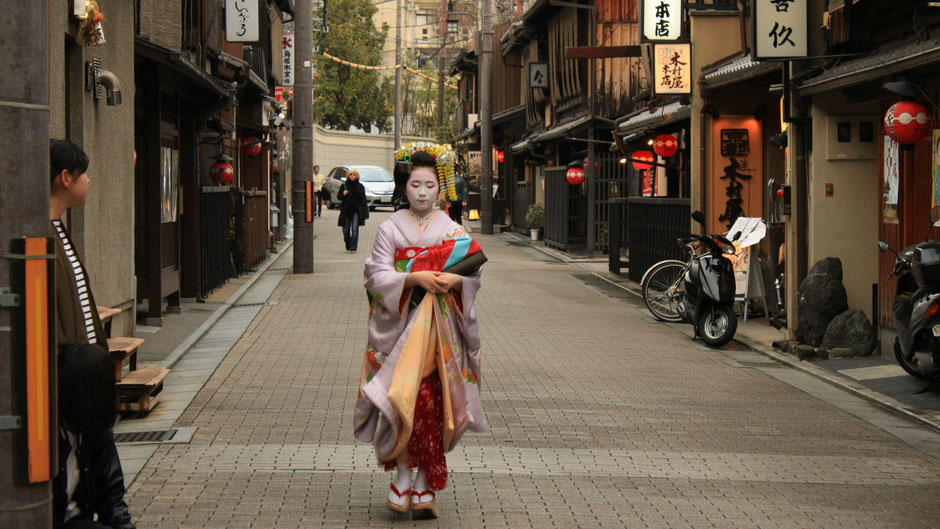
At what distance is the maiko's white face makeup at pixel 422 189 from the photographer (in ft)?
20.6

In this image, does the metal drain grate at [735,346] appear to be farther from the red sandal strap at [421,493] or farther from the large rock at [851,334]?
the red sandal strap at [421,493]

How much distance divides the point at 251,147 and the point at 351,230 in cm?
399

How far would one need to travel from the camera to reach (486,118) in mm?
38062

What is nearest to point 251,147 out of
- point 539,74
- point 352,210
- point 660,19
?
point 352,210

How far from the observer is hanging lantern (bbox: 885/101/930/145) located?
396 inches

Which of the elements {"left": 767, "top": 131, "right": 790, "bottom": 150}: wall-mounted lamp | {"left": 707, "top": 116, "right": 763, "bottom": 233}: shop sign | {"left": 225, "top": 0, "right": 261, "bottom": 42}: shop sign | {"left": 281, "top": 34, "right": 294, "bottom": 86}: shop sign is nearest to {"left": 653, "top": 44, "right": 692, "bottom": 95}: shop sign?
{"left": 707, "top": 116, "right": 763, "bottom": 233}: shop sign

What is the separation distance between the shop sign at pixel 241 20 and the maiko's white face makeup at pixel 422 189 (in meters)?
13.7

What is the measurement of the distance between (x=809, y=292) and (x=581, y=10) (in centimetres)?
1783

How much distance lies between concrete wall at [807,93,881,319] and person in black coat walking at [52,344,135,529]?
9587 mm

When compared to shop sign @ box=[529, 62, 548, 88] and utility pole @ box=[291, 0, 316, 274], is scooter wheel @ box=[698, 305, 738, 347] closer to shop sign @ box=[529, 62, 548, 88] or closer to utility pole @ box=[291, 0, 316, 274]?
utility pole @ box=[291, 0, 316, 274]

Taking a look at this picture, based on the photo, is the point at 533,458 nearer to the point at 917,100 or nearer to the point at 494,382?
the point at 494,382

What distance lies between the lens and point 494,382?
1044 centimetres

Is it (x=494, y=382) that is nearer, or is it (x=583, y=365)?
(x=494, y=382)

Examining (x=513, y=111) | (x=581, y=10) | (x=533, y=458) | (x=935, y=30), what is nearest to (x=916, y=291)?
(x=935, y=30)
